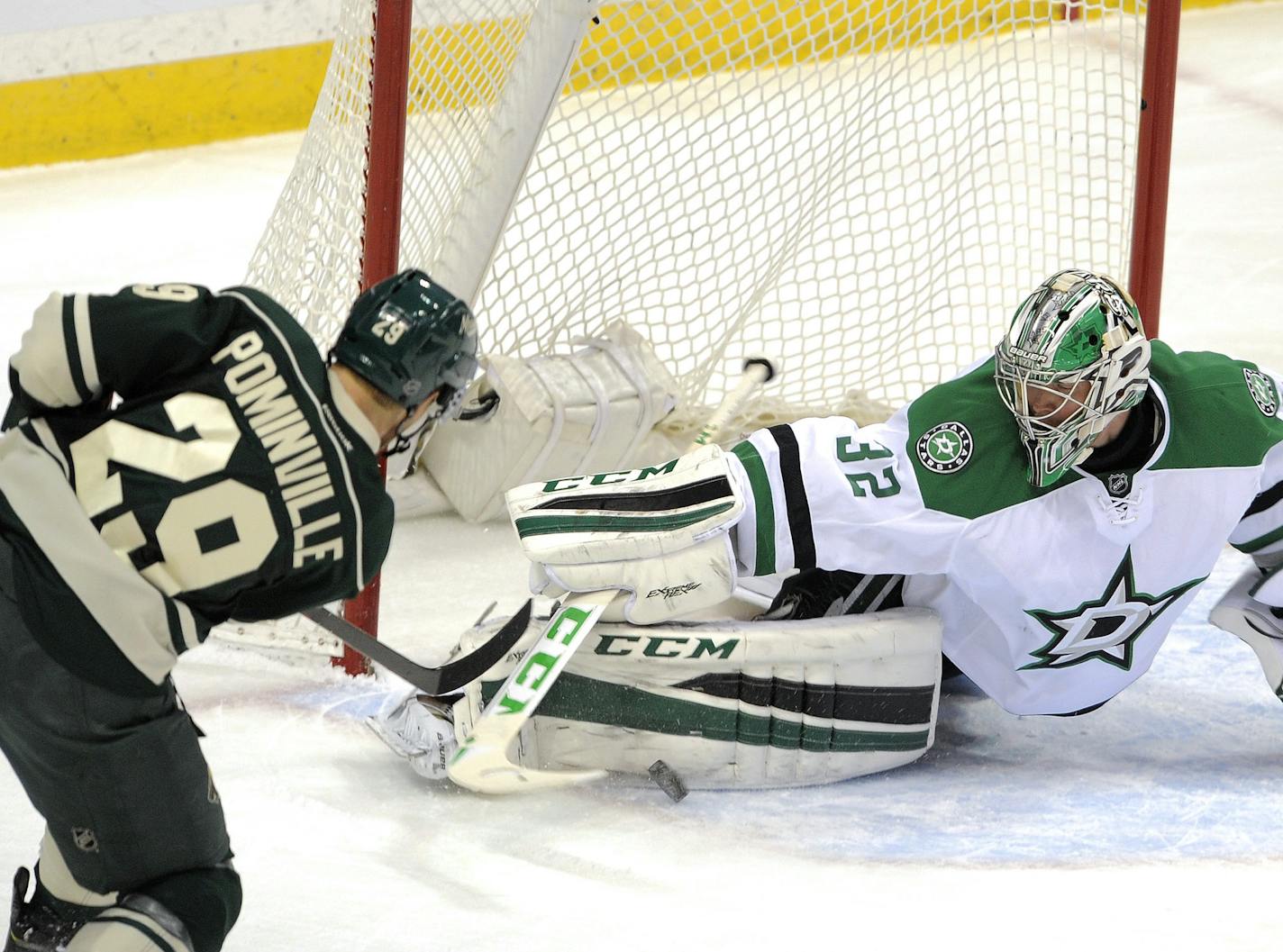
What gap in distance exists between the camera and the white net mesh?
9.41ft

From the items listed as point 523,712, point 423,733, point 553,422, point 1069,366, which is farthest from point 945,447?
point 553,422

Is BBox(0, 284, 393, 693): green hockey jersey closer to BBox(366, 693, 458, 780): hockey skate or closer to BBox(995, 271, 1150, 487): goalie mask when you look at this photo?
BBox(366, 693, 458, 780): hockey skate

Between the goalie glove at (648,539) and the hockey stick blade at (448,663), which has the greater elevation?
the goalie glove at (648,539)

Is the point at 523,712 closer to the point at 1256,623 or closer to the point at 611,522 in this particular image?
the point at 611,522

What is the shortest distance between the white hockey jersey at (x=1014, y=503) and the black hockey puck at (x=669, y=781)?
1.00 ft

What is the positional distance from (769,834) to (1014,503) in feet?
1.76

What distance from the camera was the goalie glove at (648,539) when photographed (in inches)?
87.1

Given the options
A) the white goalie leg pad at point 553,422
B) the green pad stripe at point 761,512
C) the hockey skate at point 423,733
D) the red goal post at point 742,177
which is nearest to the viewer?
the green pad stripe at point 761,512

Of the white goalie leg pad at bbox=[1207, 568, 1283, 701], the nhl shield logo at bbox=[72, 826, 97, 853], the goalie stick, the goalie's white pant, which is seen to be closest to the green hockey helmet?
the nhl shield logo at bbox=[72, 826, 97, 853]

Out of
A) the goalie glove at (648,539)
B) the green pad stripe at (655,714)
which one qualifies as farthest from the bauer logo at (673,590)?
the green pad stripe at (655,714)

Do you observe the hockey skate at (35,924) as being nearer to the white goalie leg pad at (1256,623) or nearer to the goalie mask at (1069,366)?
the goalie mask at (1069,366)

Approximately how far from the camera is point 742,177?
329cm

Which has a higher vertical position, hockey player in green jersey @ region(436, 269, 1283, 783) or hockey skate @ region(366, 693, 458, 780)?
hockey player in green jersey @ region(436, 269, 1283, 783)

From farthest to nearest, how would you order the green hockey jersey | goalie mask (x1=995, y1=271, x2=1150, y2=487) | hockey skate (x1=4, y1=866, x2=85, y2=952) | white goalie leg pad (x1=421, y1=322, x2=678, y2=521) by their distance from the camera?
white goalie leg pad (x1=421, y1=322, x2=678, y2=521) → goalie mask (x1=995, y1=271, x2=1150, y2=487) → hockey skate (x1=4, y1=866, x2=85, y2=952) → the green hockey jersey
